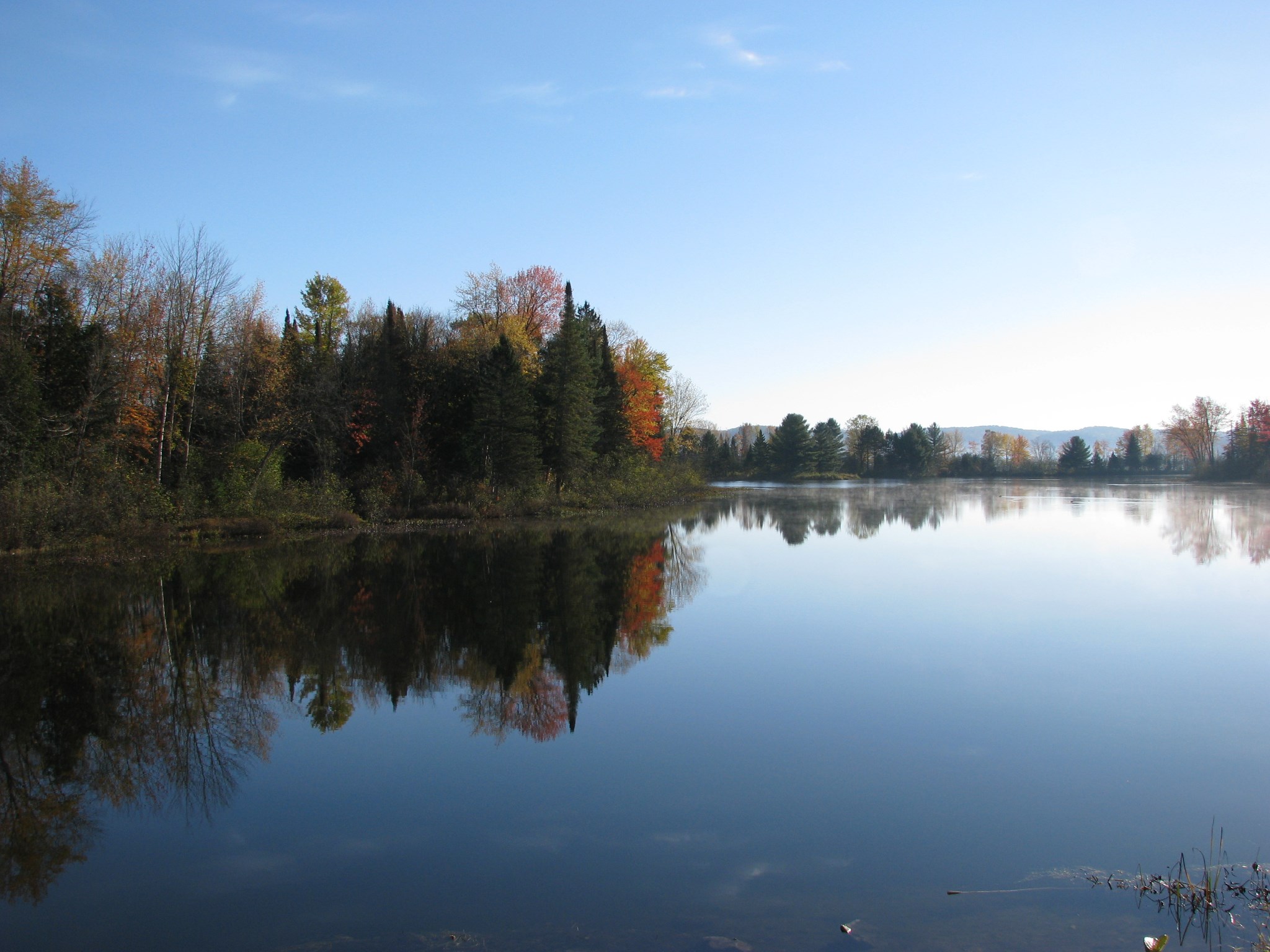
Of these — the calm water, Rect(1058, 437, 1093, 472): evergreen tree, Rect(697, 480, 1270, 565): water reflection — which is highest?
Rect(1058, 437, 1093, 472): evergreen tree

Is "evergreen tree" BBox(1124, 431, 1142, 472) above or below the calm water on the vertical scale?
above

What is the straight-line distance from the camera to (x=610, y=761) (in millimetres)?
6598

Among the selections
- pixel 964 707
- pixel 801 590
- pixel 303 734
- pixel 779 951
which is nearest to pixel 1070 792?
pixel 964 707

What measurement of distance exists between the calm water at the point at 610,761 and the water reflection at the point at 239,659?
0.17ft

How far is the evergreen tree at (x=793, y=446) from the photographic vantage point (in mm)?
87312

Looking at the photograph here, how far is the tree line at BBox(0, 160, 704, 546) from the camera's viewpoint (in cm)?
1977

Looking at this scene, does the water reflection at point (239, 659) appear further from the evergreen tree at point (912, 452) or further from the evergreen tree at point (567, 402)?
the evergreen tree at point (912, 452)

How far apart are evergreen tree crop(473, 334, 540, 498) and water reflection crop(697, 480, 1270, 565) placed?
27.2ft

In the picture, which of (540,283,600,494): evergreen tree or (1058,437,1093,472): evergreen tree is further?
(1058,437,1093,472): evergreen tree

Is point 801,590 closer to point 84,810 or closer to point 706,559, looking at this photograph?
point 706,559

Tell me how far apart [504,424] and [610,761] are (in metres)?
25.8

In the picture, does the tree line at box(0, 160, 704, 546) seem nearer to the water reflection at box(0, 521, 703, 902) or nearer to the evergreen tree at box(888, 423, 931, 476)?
the water reflection at box(0, 521, 703, 902)

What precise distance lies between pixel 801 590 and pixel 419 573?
27.3 feet

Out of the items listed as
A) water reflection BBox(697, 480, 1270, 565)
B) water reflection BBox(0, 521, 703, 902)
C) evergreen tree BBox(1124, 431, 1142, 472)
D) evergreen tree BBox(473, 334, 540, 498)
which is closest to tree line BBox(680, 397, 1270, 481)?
evergreen tree BBox(1124, 431, 1142, 472)
